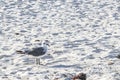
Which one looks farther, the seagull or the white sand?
the seagull

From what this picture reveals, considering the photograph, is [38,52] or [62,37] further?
[62,37]

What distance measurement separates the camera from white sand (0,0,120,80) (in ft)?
19.7

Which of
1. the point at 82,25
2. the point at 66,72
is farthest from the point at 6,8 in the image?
the point at 66,72

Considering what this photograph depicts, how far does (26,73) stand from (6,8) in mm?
4561

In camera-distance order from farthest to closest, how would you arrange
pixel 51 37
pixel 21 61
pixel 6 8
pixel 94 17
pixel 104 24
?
1. pixel 6 8
2. pixel 94 17
3. pixel 104 24
4. pixel 51 37
5. pixel 21 61

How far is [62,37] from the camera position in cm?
764

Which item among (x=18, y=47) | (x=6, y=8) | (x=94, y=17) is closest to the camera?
(x=18, y=47)

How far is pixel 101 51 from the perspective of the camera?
6793mm

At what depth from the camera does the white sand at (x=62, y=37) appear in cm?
600

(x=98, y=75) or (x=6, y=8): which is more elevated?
(x=6, y=8)

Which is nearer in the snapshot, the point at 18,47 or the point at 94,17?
the point at 18,47

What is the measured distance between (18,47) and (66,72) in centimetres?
167

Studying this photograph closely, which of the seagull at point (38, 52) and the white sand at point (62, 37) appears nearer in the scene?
the white sand at point (62, 37)

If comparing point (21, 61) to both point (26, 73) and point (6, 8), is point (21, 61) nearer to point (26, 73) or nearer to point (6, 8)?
point (26, 73)
